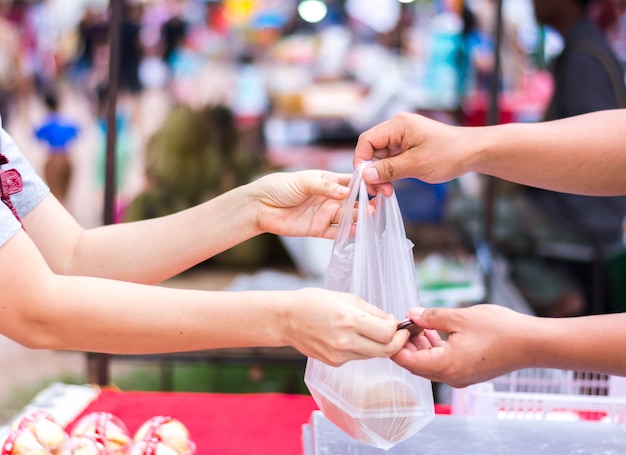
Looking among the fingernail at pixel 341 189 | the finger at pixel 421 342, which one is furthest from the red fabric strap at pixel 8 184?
the finger at pixel 421 342

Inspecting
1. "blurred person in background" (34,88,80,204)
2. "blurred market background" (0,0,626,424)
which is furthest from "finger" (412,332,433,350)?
"blurred person in background" (34,88,80,204)

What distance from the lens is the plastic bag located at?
A: 1.08m

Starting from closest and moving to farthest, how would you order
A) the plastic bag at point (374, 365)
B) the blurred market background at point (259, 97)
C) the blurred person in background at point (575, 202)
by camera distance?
the plastic bag at point (374, 365) → the blurred person in background at point (575, 202) → the blurred market background at point (259, 97)

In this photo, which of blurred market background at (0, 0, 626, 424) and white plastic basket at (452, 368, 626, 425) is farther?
blurred market background at (0, 0, 626, 424)

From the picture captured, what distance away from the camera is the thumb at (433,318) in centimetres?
109

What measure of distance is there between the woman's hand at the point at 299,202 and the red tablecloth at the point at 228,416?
403mm

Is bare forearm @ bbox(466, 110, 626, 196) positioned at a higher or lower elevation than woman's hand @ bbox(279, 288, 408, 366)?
higher

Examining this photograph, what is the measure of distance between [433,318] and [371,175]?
10.1 inches

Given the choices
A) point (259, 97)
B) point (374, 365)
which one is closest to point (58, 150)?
point (259, 97)

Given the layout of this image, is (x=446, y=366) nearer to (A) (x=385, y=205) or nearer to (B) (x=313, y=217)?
(A) (x=385, y=205)

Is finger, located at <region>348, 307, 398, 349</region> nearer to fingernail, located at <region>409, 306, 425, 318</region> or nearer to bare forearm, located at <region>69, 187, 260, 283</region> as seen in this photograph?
fingernail, located at <region>409, 306, 425, 318</region>

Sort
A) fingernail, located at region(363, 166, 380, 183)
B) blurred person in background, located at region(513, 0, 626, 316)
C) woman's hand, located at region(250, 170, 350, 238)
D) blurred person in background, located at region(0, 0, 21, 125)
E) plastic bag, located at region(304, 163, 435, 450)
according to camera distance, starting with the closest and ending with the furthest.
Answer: plastic bag, located at region(304, 163, 435, 450)
fingernail, located at region(363, 166, 380, 183)
woman's hand, located at region(250, 170, 350, 238)
blurred person in background, located at region(513, 0, 626, 316)
blurred person in background, located at region(0, 0, 21, 125)

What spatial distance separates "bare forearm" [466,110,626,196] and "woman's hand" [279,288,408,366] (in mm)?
414

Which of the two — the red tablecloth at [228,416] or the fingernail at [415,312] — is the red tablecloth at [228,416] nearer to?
the red tablecloth at [228,416]
